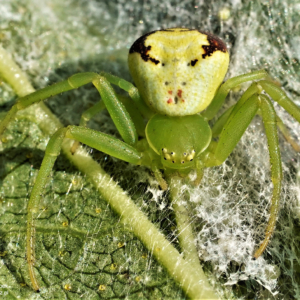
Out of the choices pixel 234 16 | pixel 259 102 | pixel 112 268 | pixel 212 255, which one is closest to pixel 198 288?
pixel 212 255

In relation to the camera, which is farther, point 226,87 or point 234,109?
point 226,87

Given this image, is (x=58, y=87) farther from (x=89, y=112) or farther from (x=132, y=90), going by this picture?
(x=132, y=90)

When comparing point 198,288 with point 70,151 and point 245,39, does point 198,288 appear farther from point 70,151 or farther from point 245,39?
point 245,39

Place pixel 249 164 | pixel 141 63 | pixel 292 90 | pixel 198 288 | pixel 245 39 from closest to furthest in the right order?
pixel 198 288 → pixel 141 63 → pixel 249 164 → pixel 292 90 → pixel 245 39

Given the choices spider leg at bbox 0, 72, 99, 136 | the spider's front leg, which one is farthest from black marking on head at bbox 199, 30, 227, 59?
spider leg at bbox 0, 72, 99, 136

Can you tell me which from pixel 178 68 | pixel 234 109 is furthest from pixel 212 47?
pixel 234 109

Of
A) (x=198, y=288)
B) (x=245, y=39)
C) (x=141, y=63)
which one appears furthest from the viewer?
(x=245, y=39)

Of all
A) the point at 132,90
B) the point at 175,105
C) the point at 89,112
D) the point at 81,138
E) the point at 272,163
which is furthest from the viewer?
the point at 89,112

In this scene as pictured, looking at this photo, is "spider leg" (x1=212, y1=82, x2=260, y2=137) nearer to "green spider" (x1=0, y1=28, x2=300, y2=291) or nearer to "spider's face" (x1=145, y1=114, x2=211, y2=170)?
"green spider" (x1=0, y1=28, x2=300, y2=291)
